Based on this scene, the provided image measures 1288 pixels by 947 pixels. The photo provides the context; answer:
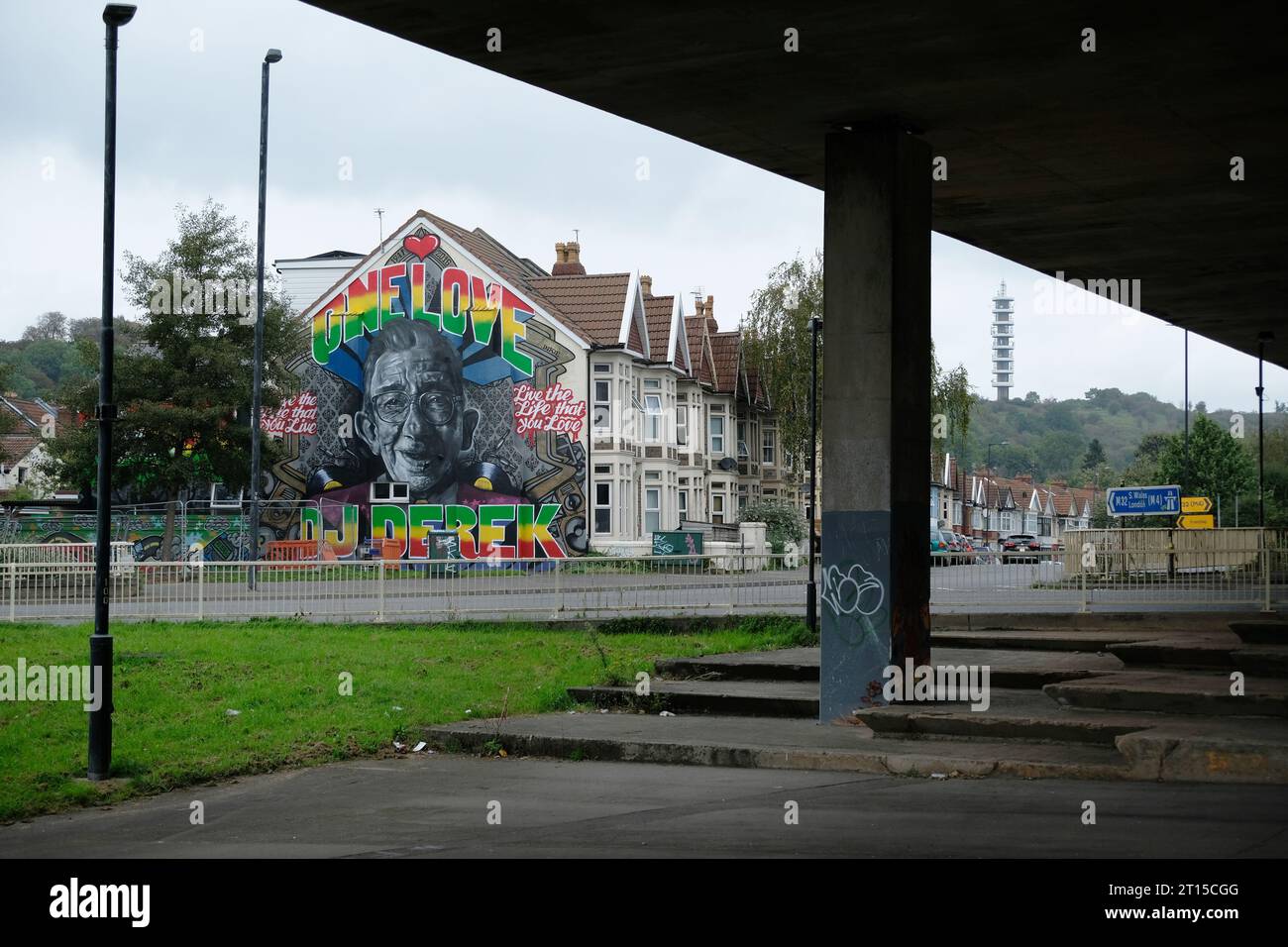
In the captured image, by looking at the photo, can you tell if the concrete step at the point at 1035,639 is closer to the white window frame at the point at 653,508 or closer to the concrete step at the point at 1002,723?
the concrete step at the point at 1002,723

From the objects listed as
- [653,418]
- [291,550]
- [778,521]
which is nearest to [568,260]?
[653,418]

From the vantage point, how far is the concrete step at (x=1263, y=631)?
1581cm

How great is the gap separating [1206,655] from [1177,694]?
3057 mm

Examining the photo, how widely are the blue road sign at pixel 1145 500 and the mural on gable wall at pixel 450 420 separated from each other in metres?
18.2

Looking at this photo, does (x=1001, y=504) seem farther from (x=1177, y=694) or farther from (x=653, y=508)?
(x=1177, y=694)

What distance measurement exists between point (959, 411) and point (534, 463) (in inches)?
897

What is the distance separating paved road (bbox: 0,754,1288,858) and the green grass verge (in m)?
0.77

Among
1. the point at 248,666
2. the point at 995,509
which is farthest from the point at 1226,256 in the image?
the point at 995,509

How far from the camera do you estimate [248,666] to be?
57.7 feet

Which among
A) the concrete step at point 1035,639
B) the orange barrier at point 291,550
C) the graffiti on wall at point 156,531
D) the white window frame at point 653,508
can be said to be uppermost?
the white window frame at point 653,508

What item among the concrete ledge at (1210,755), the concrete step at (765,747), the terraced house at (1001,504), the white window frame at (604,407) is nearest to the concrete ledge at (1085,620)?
the concrete step at (765,747)

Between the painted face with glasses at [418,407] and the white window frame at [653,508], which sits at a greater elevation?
the painted face with glasses at [418,407]

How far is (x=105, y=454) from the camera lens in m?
11.6

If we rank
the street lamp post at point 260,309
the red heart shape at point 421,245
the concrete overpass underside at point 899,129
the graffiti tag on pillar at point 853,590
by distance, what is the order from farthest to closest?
the red heart shape at point 421,245
the street lamp post at point 260,309
the graffiti tag on pillar at point 853,590
the concrete overpass underside at point 899,129
